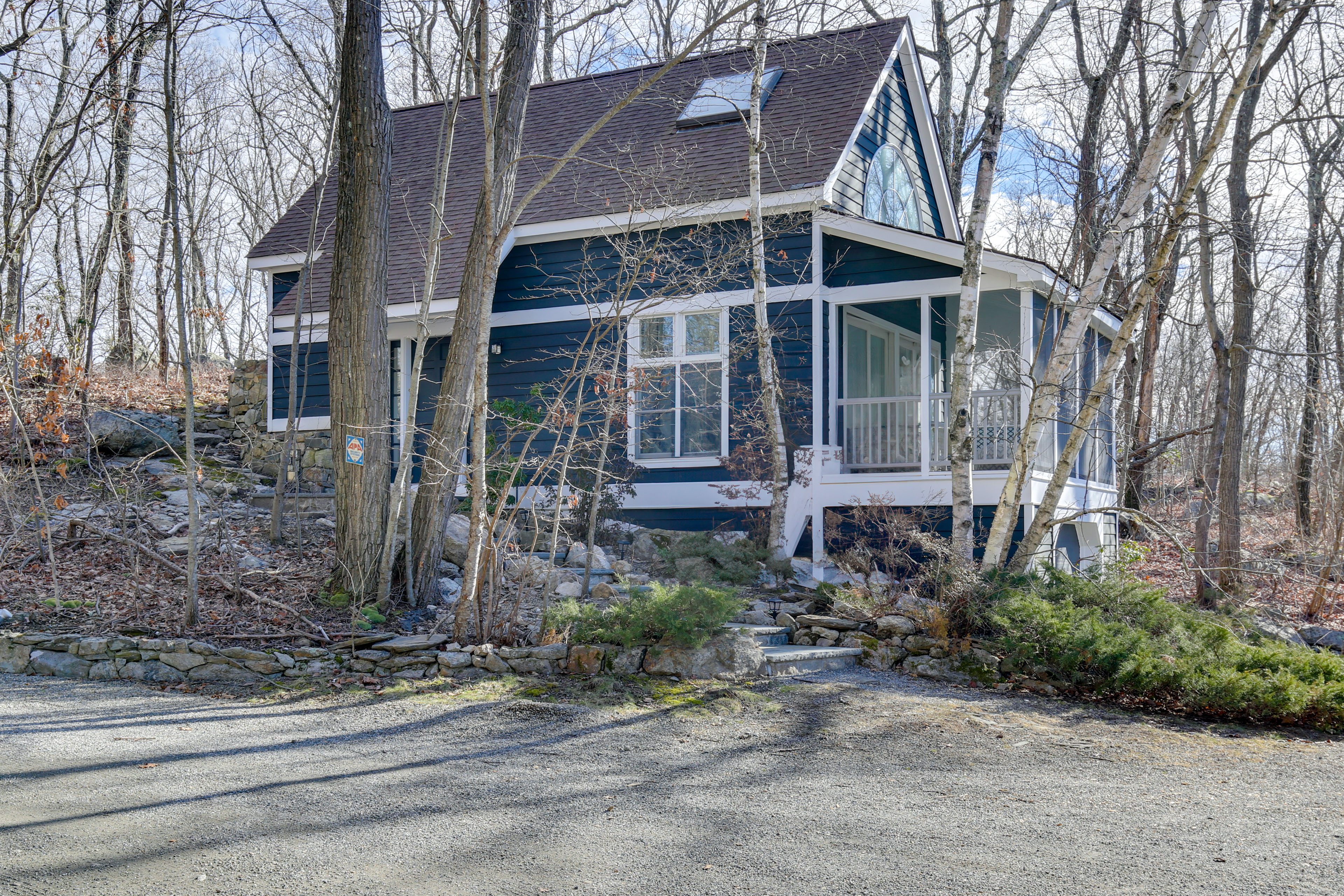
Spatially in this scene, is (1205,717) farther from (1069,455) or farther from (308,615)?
(308,615)

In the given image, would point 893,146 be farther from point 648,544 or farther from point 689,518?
point 648,544

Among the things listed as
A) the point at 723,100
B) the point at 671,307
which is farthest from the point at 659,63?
the point at 671,307

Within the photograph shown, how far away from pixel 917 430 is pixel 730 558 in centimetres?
293

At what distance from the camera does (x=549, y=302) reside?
13094mm

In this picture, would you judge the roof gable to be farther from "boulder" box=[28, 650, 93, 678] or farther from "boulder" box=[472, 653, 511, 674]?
"boulder" box=[28, 650, 93, 678]

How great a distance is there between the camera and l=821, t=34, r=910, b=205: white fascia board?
11.7 meters

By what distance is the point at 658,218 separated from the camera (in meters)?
11.9

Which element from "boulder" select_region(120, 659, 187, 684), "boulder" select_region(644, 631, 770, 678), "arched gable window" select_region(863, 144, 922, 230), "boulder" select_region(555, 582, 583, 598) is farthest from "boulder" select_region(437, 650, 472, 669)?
"arched gable window" select_region(863, 144, 922, 230)

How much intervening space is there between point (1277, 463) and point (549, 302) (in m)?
30.2

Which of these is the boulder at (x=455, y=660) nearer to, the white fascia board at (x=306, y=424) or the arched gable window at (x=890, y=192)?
the white fascia board at (x=306, y=424)

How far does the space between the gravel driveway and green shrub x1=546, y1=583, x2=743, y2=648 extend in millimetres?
659

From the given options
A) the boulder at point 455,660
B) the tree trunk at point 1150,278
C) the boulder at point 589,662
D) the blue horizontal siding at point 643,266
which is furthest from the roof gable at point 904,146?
the boulder at point 455,660

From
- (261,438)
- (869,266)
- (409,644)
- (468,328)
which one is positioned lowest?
(409,644)

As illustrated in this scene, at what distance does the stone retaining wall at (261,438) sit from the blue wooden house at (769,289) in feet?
0.99
